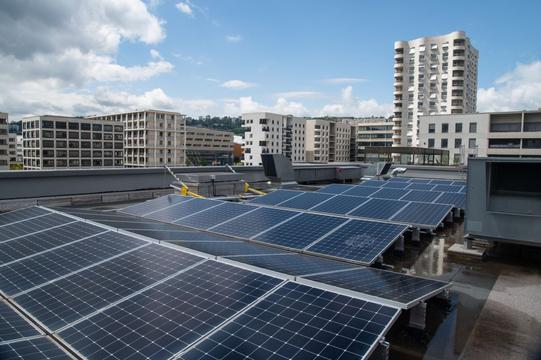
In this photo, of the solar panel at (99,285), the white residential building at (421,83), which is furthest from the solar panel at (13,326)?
the white residential building at (421,83)

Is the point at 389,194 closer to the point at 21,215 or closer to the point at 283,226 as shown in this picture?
the point at 283,226

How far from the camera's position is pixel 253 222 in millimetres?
13961

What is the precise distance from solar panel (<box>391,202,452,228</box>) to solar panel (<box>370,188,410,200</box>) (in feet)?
8.17

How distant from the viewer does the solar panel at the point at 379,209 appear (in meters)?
15.6

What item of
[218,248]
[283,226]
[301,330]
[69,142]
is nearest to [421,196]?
[283,226]

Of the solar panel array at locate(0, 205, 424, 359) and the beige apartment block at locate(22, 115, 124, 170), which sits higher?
the beige apartment block at locate(22, 115, 124, 170)

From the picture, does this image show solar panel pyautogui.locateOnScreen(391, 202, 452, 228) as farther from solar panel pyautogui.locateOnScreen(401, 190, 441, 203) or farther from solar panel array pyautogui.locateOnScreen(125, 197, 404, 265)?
solar panel array pyautogui.locateOnScreen(125, 197, 404, 265)

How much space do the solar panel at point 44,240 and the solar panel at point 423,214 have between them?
36.3 feet

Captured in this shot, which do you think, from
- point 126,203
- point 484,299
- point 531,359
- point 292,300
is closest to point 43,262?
point 292,300

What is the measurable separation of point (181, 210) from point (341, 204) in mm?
7271

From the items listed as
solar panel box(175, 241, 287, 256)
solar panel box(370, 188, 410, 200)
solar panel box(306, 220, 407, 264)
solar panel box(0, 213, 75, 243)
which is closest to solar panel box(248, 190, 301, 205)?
solar panel box(370, 188, 410, 200)

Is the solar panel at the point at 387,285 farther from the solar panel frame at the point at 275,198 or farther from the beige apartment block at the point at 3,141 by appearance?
the beige apartment block at the point at 3,141

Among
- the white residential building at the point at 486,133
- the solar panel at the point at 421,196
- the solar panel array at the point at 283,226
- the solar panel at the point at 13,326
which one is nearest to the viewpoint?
the solar panel at the point at 13,326

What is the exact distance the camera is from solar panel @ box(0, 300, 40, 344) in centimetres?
555
